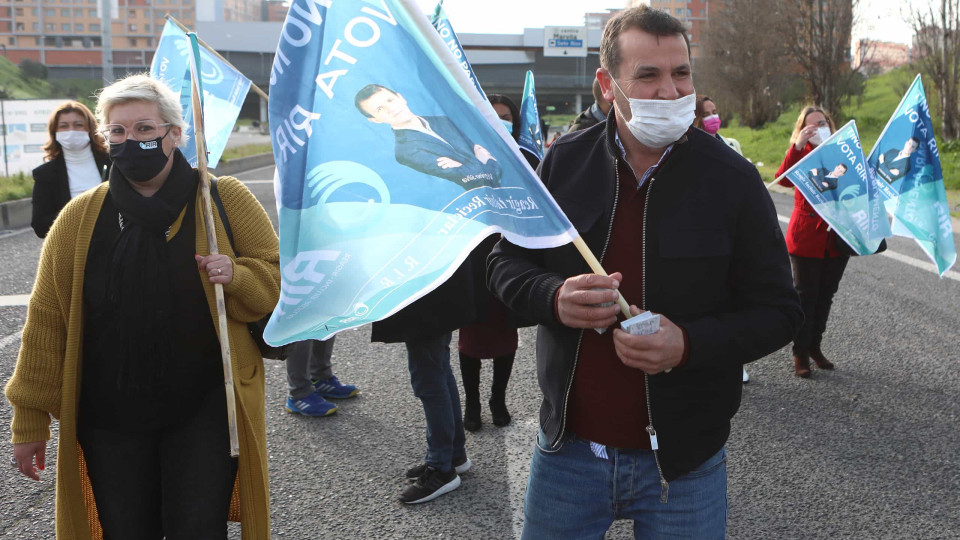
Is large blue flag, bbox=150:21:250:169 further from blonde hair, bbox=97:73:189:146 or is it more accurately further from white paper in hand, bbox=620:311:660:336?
white paper in hand, bbox=620:311:660:336

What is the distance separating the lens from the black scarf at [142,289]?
2482 mm

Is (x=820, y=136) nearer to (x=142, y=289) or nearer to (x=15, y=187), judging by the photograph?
(x=142, y=289)

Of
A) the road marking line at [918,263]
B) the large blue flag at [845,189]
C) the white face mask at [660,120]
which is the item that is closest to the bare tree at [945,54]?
the road marking line at [918,263]

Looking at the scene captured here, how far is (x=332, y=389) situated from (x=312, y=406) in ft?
1.14

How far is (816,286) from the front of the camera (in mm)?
5863

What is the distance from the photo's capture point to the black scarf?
8.14 feet

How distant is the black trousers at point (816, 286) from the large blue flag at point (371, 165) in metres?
4.28

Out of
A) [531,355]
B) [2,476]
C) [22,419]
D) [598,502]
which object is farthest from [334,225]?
[531,355]

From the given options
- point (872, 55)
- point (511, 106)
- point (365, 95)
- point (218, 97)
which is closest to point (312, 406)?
point (218, 97)

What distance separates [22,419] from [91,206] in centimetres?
68

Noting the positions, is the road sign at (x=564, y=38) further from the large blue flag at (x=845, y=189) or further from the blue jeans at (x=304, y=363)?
the blue jeans at (x=304, y=363)

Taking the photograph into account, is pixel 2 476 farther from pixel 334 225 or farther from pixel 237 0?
pixel 237 0

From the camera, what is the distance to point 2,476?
13.3 feet

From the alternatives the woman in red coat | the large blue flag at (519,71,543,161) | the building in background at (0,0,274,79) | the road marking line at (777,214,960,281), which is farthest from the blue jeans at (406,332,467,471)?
the building in background at (0,0,274,79)
